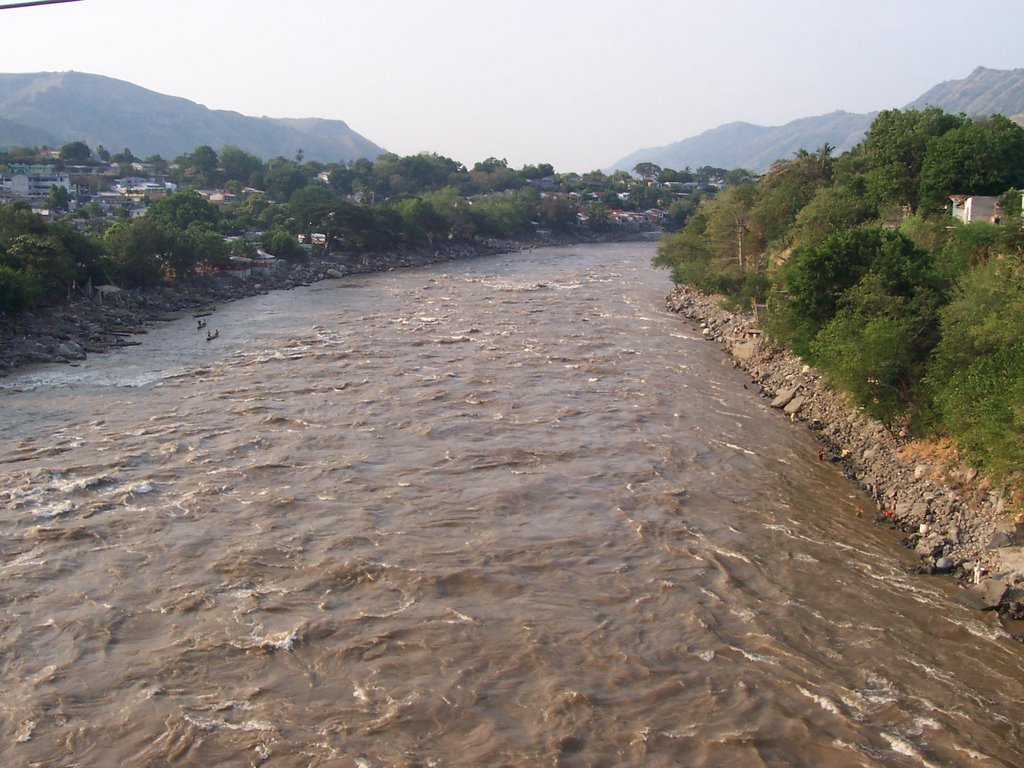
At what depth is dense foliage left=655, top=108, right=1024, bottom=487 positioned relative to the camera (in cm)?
1236

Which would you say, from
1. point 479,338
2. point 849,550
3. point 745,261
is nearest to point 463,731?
point 849,550

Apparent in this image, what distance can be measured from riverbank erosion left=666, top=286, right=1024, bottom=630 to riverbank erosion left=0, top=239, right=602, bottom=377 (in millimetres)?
18871

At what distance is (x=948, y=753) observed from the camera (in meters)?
7.80

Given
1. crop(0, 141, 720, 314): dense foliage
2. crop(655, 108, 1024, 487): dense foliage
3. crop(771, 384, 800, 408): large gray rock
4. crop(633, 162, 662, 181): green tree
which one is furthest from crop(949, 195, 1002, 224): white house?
crop(633, 162, 662, 181): green tree

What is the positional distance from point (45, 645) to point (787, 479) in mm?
11272

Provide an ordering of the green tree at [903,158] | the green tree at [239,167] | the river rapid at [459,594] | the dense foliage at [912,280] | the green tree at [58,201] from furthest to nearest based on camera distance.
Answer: the green tree at [239,167] < the green tree at [58,201] < the green tree at [903,158] < the dense foliage at [912,280] < the river rapid at [459,594]

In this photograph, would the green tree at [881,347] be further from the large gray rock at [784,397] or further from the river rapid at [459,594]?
the large gray rock at [784,397]

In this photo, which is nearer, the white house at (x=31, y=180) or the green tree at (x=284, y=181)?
the white house at (x=31, y=180)

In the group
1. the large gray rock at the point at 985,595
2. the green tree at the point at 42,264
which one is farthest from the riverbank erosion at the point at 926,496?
the green tree at the point at 42,264

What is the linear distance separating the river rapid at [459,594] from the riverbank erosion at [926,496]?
43cm

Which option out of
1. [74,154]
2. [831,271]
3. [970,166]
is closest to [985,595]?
[831,271]

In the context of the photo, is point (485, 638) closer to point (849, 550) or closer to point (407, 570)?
point (407, 570)

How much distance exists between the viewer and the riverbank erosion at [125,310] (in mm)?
22766

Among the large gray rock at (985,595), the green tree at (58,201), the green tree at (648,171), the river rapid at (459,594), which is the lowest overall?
the river rapid at (459,594)
